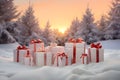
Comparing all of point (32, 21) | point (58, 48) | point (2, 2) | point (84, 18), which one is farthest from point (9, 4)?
point (58, 48)

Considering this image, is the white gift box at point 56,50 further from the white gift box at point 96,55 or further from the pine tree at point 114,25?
the pine tree at point 114,25

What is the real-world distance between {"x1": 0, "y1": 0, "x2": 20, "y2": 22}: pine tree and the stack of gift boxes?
381 inches

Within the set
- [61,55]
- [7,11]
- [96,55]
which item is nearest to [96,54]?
[96,55]

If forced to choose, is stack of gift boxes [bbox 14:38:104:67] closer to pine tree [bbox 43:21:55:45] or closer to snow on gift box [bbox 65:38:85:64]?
snow on gift box [bbox 65:38:85:64]

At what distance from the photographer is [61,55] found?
6.09m

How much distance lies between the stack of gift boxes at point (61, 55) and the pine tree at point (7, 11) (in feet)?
31.8

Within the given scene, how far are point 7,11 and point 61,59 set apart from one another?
11.4 metres

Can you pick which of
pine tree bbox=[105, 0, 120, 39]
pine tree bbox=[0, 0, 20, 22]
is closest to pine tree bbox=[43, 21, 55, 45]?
pine tree bbox=[105, 0, 120, 39]

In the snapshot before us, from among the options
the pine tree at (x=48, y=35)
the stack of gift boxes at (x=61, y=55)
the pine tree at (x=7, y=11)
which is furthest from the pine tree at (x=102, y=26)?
the stack of gift boxes at (x=61, y=55)

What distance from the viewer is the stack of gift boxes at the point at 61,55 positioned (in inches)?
237

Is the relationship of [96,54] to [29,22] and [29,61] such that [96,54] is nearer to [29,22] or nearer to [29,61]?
[29,61]

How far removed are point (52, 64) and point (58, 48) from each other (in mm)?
493

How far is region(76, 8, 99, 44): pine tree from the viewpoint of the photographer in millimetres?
22875

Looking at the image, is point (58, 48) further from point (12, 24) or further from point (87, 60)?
point (12, 24)
